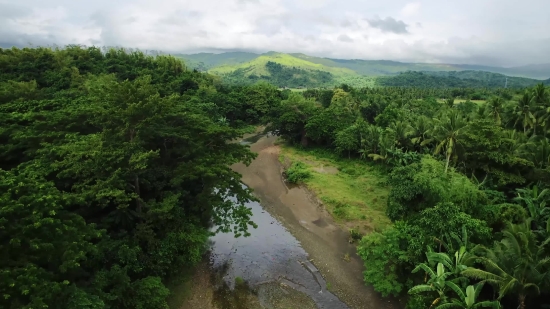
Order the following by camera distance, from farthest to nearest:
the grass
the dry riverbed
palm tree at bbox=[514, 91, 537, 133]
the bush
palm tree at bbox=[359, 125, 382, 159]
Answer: palm tree at bbox=[359, 125, 382, 159] → the bush → palm tree at bbox=[514, 91, 537, 133] → the dry riverbed → the grass

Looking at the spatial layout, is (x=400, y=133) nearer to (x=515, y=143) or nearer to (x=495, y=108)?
(x=495, y=108)

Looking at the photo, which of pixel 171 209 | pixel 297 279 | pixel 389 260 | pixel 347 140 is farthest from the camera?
pixel 347 140

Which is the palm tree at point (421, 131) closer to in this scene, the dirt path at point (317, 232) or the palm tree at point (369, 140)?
the palm tree at point (369, 140)

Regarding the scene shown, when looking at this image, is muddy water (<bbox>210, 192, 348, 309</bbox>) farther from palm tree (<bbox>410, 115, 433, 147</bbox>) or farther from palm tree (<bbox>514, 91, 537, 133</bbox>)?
palm tree (<bbox>514, 91, 537, 133</bbox>)

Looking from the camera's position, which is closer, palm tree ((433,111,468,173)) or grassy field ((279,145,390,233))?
palm tree ((433,111,468,173))

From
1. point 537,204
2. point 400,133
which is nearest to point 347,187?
point 400,133

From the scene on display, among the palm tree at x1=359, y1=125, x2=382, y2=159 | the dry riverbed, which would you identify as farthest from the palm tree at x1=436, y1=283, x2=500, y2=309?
the palm tree at x1=359, y1=125, x2=382, y2=159

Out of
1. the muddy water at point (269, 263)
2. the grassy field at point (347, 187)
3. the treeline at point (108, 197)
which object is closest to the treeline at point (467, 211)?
the grassy field at point (347, 187)

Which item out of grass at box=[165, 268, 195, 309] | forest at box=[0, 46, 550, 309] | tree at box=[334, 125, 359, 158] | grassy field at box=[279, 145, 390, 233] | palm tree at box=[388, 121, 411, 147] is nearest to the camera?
forest at box=[0, 46, 550, 309]
